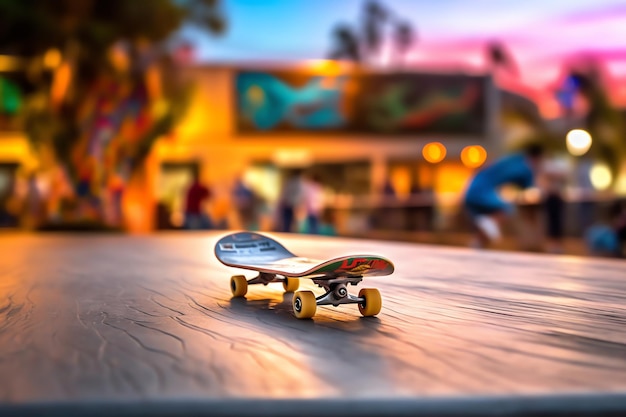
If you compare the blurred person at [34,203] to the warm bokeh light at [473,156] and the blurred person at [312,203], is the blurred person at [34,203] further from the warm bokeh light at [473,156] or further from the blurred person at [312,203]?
the warm bokeh light at [473,156]

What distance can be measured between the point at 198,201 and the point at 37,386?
1304 cm

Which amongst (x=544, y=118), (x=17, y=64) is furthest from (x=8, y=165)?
(x=544, y=118)

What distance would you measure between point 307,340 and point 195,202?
41.0ft

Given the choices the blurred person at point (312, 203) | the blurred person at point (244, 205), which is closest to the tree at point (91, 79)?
the blurred person at point (244, 205)

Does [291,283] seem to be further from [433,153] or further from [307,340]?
[433,153]

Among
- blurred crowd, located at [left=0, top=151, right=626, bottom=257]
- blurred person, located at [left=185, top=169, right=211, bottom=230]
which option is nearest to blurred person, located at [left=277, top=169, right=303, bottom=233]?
blurred crowd, located at [left=0, top=151, right=626, bottom=257]

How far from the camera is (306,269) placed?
320 cm

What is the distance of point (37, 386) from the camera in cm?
199

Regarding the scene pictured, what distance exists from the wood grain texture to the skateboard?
0.07 metres

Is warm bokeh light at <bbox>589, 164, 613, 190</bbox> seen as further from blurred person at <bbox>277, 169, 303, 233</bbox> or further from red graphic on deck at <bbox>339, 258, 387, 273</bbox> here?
red graphic on deck at <bbox>339, 258, 387, 273</bbox>

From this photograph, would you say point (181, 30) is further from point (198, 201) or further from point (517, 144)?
point (517, 144)

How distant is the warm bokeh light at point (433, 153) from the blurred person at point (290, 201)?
1192 cm

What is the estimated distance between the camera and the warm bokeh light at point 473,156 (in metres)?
27.7

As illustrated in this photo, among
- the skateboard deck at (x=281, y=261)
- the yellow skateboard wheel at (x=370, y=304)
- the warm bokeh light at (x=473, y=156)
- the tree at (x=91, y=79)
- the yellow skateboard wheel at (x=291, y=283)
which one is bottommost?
the yellow skateboard wheel at (x=291, y=283)
